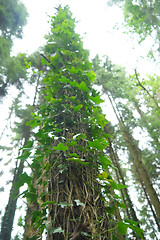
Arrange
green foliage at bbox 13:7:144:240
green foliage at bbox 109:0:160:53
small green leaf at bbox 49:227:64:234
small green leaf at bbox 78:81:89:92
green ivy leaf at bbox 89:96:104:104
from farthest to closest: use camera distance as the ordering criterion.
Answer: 1. green foliage at bbox 109:0:160:53
2. green ivy leaf at bbox 89:96:104:104
3. small green leaf at bbox 78:81:89:92
4. green foliage at bbox 13:7:144:240
5. small green leaf at bbox 49:227:64:234

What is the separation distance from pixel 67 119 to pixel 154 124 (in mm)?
6157

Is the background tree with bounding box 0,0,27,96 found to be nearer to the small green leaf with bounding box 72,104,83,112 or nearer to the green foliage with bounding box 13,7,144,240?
the green foliage with bounding box 13,7,144,240

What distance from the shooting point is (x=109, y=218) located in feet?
3.51

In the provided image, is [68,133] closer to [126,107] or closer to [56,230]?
[56,230]

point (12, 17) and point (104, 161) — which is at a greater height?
point (12, 17)

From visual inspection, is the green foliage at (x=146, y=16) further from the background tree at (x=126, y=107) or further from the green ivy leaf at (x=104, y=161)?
the green ivy leaf at (x=104, y=161)

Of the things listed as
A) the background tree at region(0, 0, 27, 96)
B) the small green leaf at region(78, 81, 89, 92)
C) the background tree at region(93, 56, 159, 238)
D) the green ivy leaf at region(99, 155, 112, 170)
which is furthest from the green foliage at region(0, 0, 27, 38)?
the green ivy leaf at region(99, 155, 112, 170)

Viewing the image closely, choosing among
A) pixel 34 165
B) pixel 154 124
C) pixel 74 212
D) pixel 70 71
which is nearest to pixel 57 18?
pixel 70 71

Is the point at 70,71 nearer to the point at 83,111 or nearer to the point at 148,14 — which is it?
the point at 83,111

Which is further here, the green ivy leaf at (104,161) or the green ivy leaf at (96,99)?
the green ivy leaf at (96,99)

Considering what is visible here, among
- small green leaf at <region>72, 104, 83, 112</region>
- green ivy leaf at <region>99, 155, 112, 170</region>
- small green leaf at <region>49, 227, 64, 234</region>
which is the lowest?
small green leaf at <region>49, 227, 64, 234</region>

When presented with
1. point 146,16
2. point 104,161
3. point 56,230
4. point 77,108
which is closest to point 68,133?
point 77,108

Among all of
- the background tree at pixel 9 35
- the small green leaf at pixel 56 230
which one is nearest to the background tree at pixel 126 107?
the background tree at pixel 9 35

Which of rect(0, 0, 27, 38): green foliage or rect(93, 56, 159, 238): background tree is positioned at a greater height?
rect(0, 0, 27, 38): green foliage
